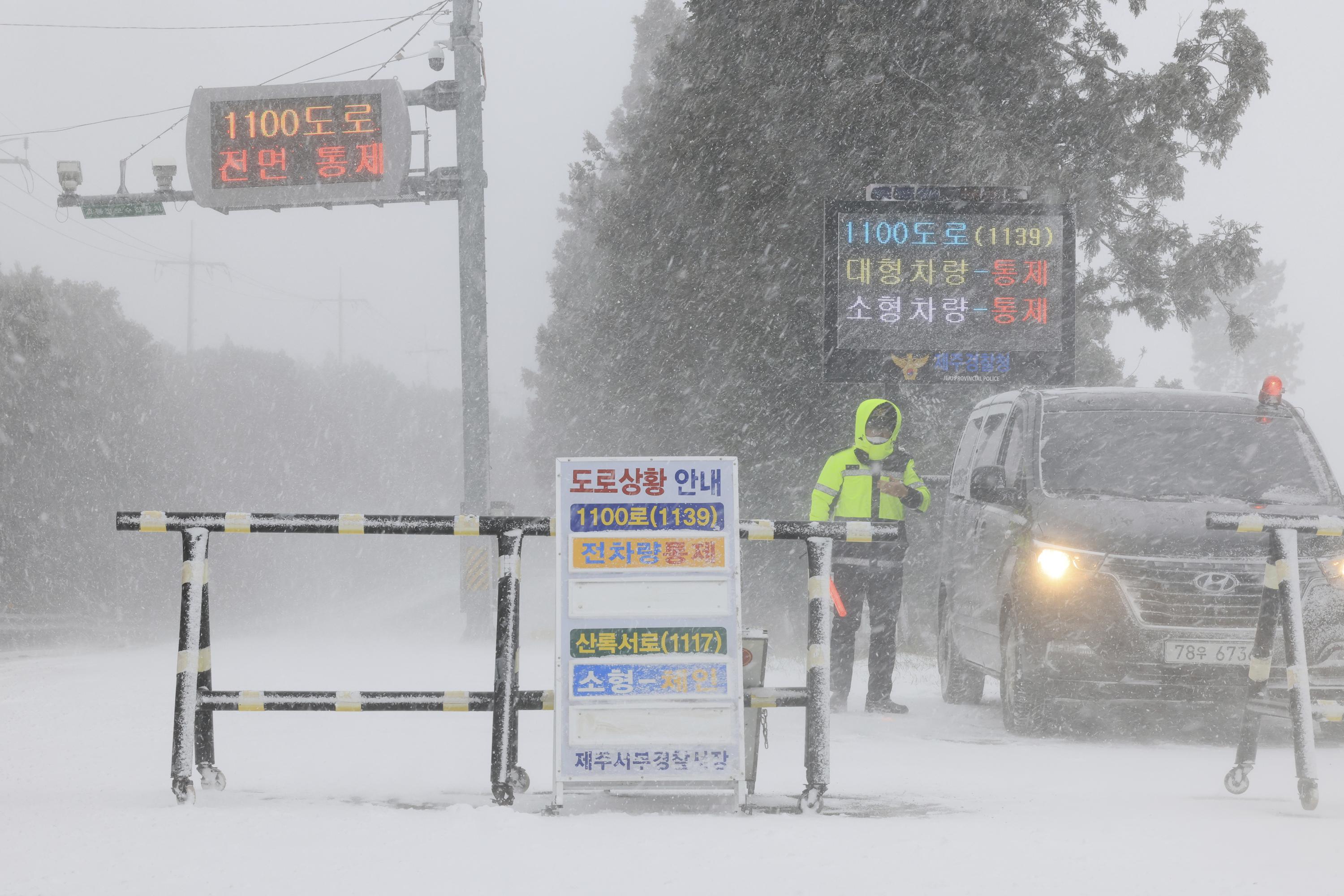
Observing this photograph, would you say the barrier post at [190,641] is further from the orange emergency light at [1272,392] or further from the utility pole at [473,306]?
the utility pole at [473,306]

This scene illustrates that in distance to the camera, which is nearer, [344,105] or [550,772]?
[550,772]

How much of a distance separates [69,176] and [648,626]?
1892 cm

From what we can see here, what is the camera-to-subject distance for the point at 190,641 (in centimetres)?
586

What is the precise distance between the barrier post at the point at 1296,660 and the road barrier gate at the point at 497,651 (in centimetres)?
177

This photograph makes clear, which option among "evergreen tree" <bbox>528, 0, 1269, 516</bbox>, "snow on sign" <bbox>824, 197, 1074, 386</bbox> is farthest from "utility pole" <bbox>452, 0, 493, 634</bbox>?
"snow on sign" <bbox>824, 197, 1074, 386</bbox>

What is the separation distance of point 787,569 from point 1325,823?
51.6 ft

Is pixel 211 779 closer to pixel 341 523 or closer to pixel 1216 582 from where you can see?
pixel 341 523

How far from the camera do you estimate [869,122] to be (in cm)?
1884

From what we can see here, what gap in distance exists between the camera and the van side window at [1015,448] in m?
9.41

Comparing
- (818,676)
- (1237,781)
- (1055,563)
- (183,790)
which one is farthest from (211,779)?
(1055,563)

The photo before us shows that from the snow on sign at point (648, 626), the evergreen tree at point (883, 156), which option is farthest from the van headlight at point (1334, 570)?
the evergreen tree at point (883, 156)

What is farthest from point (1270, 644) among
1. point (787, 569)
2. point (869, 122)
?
point (787, 569)

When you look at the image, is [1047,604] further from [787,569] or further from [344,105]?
[344,105]

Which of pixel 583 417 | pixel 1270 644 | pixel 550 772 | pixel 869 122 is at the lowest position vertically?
pixel 550 772
